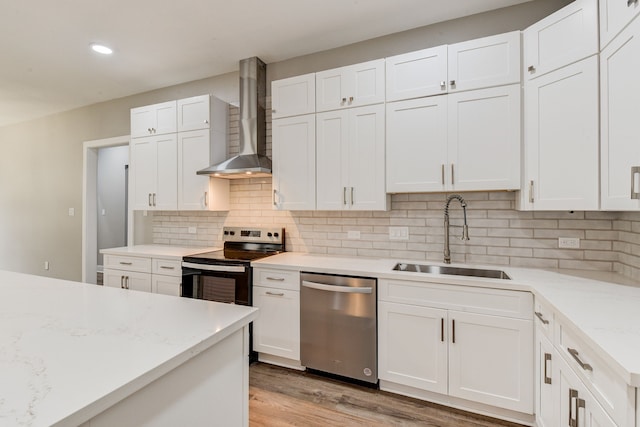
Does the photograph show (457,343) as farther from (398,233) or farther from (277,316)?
(277,316)

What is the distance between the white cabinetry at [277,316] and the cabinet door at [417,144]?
1.17m

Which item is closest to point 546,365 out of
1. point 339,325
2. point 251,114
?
point 339,325

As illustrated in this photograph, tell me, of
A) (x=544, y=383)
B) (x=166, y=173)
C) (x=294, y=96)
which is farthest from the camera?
(x=166, y=173)

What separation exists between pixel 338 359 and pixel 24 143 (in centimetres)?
651

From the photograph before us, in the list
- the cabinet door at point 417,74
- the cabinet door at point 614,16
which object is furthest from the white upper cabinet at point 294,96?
the cabinet door at point 614,16

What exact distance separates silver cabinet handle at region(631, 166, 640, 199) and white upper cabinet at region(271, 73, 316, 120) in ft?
7.03

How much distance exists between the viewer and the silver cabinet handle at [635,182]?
1.43m

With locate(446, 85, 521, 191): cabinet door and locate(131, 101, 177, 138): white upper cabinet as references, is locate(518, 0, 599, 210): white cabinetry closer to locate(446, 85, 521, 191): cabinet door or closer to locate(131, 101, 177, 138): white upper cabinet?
locate(446, 85, 521, 191): cabinet door

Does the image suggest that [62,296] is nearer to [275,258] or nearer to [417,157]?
[275,258]

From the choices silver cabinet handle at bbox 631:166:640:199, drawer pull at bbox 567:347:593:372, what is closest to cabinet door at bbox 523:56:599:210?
silver cabinet handle at bbox 631:166:640:199

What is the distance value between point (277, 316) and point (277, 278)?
0.32m

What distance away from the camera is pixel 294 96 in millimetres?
2846

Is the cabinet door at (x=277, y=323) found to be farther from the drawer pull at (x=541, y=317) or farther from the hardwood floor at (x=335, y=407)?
the drawer pull at (x=541, y=317)

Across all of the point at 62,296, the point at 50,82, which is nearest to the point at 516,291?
the point at 62,296
